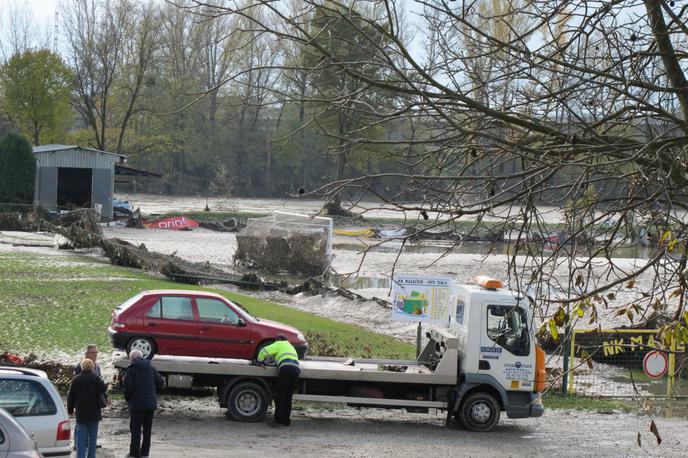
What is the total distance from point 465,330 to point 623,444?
10.7ft

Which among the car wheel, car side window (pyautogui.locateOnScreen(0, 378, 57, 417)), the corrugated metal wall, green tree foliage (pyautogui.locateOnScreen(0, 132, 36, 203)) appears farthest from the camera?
the corrugated metal wall

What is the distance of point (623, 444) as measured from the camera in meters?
16.2

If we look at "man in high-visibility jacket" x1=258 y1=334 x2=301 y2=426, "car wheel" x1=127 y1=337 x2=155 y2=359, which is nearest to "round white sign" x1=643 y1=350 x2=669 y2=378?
"man in high-visibility jacket" x1=258 y1=334 x2=301 y2=426

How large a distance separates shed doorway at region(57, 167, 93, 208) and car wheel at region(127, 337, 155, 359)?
1667 inches

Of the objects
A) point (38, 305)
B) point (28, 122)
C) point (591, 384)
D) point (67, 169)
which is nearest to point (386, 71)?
point (591, 384)

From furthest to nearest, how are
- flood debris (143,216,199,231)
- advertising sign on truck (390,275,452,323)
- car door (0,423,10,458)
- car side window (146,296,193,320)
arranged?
flood debris (143,216,199,231)
advertising sign on truck (390,275,452,323)
car side window (146,296,193,320)
car door (0,423,10,458)

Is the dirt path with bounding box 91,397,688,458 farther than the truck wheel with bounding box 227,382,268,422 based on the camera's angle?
No

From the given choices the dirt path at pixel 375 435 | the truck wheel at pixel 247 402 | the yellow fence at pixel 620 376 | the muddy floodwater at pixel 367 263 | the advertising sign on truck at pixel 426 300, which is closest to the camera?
the dirt path at pixel 375 435

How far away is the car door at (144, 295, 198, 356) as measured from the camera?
1747cm

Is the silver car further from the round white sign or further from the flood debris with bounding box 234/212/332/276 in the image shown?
the flood debris with bounding box 234/212/332/276

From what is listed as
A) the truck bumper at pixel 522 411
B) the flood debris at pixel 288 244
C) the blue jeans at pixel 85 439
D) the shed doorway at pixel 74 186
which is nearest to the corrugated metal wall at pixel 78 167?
the shed doorway at pixel 74 186

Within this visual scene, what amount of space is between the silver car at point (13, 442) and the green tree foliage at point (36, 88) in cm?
6136

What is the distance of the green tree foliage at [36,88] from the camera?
66.4 meters

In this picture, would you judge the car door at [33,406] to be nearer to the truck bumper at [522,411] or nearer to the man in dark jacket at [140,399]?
the man in dark jacket at [140,399]
